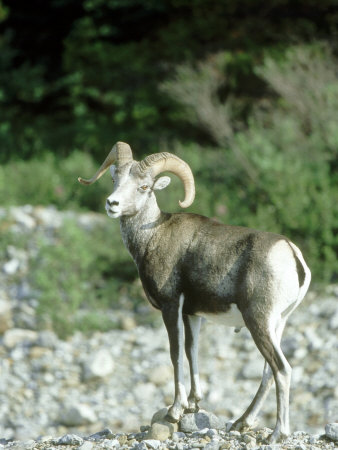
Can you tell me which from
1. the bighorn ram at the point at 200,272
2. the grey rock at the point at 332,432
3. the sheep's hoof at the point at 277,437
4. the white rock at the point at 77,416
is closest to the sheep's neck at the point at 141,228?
the bighorn ram at the point at 200,272

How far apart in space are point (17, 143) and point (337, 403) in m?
17.0

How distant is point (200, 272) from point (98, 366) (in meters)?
5.56

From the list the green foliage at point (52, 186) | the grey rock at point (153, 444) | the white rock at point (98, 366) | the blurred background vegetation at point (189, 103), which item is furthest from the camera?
the green foliage at point (52, 186)

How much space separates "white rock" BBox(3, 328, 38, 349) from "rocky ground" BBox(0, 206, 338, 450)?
0.02 meters

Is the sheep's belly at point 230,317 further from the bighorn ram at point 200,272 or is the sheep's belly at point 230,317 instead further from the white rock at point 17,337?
the white rock at point 17,337

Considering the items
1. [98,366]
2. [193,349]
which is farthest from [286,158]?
[193,349]

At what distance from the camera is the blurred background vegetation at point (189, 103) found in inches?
555

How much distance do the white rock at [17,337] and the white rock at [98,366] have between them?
4.22ft

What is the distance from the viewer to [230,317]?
6059 mm

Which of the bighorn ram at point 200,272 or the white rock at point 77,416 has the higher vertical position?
the bighorn ram at point 200,272

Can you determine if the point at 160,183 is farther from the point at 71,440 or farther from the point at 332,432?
the point at 332,432

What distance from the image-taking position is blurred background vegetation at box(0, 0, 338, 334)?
46.3ft

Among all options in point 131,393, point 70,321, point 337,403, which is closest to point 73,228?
point 70,321

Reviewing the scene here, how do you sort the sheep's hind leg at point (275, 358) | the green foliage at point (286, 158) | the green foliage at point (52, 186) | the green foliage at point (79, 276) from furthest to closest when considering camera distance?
the green foliage at point (52, 186) < the green foliage at point (286, 158) < the green foliage at point (79, 276) < the sheep's hind leg at point (275, 358)
